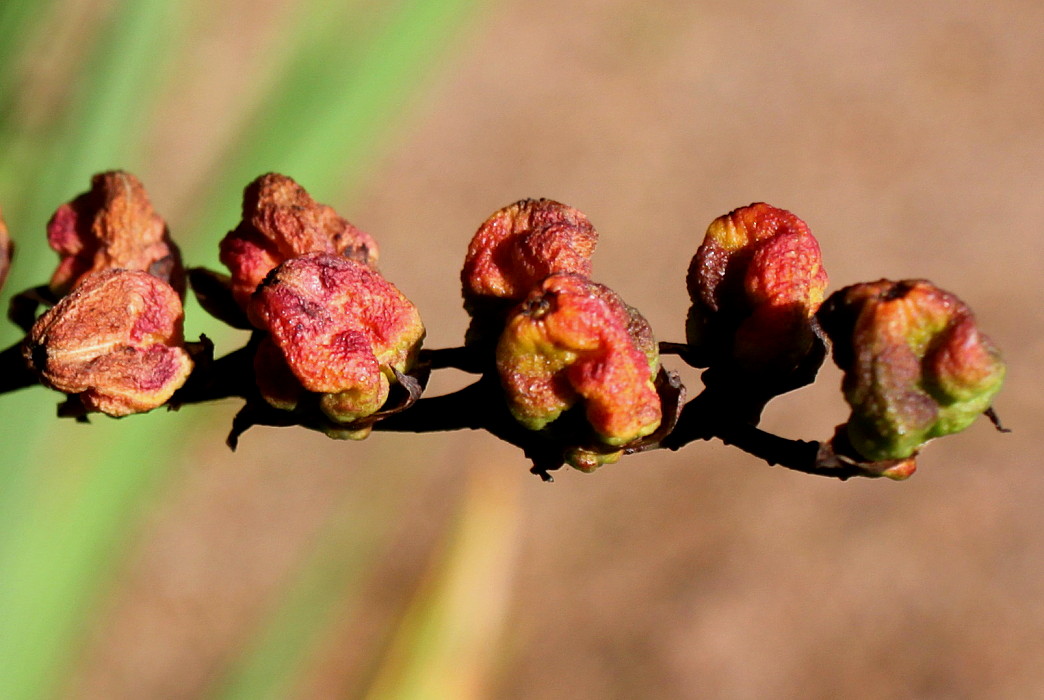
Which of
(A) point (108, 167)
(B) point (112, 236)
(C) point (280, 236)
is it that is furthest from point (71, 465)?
(C) point (280, 236)

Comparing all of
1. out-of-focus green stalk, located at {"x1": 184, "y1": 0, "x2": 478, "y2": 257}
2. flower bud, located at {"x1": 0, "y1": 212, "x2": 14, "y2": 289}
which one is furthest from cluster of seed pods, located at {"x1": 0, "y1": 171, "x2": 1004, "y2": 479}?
out-of-focus green stalk, located at {"x1": 184, "y1": 0, "x2": 478, "y2": 257}

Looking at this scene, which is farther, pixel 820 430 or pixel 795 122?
pixel 795 122

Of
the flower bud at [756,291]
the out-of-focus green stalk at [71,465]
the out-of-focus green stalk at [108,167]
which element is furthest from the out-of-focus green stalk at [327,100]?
the flower bud at [756,291]

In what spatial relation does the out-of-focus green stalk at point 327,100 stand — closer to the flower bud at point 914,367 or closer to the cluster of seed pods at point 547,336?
the cluster of seed pods at point 547,336

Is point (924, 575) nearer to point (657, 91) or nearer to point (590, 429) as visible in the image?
point (657, 91)

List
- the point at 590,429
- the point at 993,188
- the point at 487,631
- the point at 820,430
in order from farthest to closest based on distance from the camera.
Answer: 1. the point at 993,188
2. the point at 820,430
3. the point at 487,631
4. the point at 590,429

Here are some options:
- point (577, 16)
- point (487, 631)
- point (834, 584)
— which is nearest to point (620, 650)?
point (834, 584)
